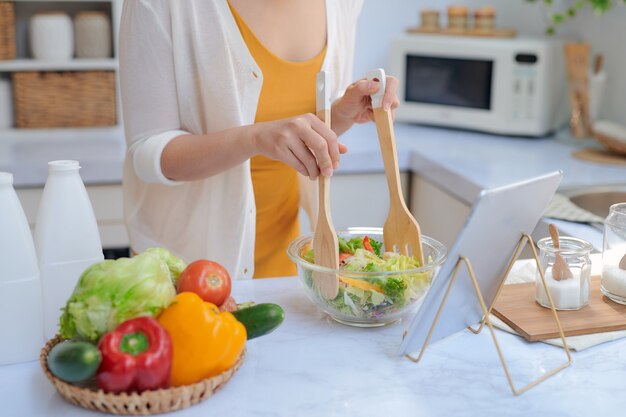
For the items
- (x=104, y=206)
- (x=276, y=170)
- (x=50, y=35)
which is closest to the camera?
(x=276, y=170)

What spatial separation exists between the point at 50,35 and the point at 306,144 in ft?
5.60

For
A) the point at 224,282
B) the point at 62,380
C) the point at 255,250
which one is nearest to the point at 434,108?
the point at 255,250

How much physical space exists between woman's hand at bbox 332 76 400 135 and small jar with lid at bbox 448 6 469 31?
1395mm

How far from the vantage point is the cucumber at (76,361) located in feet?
2.64

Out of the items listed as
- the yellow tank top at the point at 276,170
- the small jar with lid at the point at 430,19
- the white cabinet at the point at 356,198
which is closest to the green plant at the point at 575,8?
the small jar with lid at the point at 430,19

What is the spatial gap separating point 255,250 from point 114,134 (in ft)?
3.71

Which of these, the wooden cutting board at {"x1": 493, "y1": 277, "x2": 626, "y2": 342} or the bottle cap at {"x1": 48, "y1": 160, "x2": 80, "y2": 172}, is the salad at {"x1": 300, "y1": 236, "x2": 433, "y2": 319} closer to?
the wooden cutting board at {"x1": 493, "y1": 277, "x2": 626, "y2": 342}

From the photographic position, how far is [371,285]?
104 cm

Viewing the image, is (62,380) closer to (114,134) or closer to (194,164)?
(194,164)

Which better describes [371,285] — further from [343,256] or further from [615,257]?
[615,257]

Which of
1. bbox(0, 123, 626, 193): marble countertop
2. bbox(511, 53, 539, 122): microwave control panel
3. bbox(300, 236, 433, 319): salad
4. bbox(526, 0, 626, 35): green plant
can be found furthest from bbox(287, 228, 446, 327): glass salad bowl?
bbox(526, 0, 626, 35): green plant

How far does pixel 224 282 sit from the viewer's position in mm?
961

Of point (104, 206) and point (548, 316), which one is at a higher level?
point (548, 316)

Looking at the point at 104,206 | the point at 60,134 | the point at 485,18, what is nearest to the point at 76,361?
the point at 104,206
